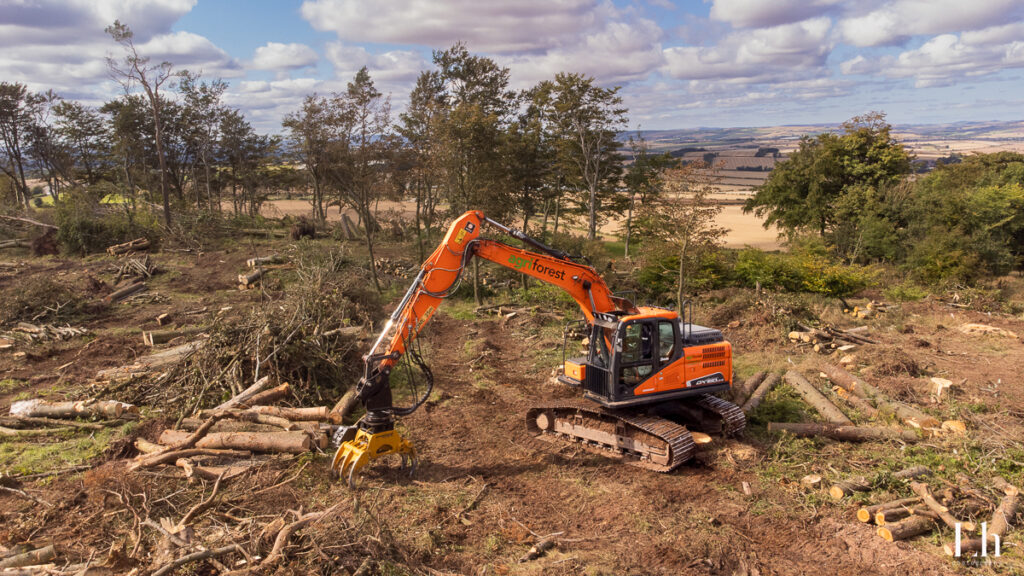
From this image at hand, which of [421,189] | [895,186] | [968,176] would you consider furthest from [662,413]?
[968,176]

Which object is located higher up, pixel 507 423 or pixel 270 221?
pixel 270 221

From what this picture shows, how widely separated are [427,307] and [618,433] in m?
3.73

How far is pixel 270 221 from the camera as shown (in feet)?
118

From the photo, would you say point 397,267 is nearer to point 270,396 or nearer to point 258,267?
point 258,267

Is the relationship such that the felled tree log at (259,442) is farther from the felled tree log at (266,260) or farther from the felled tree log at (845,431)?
the felled tree log at (266,260)

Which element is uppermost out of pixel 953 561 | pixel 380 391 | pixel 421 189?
pixel 421 189

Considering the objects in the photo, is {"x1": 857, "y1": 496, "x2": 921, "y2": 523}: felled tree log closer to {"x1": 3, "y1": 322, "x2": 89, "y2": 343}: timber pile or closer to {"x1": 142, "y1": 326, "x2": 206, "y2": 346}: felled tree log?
{"x1": 142, "y1": 326, "x2": 206, "y2": 346}: felled tree log

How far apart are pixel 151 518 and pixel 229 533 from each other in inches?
55.0

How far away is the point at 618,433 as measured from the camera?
9.66 metres

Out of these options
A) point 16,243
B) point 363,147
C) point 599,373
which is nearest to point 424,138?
point 363,147

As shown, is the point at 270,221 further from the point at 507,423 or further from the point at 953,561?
the point at 953,561

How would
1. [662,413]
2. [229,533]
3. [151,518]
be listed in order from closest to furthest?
[229,533]
[151,518]
[662,413]

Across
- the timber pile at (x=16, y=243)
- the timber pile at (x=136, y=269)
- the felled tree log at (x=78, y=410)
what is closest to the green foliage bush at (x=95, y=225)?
the timber pile at (x=16, y=243)

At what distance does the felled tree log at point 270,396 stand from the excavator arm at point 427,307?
3.02 m
